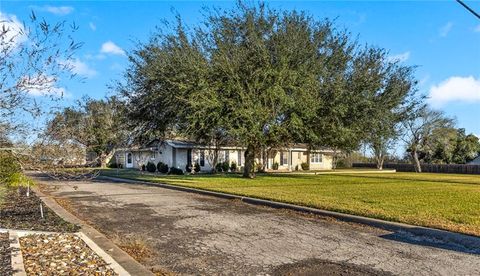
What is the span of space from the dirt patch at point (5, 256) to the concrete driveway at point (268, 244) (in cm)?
108

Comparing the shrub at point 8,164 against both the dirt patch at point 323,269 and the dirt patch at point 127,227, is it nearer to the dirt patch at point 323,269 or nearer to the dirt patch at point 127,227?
the dirt patch at point 127,227

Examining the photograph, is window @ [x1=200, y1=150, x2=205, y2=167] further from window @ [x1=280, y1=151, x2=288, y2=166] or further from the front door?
the front door

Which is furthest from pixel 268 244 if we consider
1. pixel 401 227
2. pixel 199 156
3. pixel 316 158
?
pixel 316 158

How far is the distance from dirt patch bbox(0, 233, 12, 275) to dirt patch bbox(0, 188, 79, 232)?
3.22 feet

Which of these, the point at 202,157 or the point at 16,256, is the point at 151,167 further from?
the point at 16,256

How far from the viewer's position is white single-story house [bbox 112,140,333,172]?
37000 millimetres

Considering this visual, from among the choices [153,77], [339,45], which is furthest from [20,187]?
[339,45]

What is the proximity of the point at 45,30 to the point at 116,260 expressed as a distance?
315 cm

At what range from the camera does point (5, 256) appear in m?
5.68

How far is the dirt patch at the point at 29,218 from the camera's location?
7.97 m

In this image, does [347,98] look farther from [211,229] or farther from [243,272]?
[243,272]

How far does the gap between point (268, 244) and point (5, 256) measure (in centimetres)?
398

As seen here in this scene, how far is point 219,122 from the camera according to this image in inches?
818

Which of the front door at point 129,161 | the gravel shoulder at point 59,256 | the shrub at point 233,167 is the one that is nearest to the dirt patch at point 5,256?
the gravel shoulder at point 59,256
